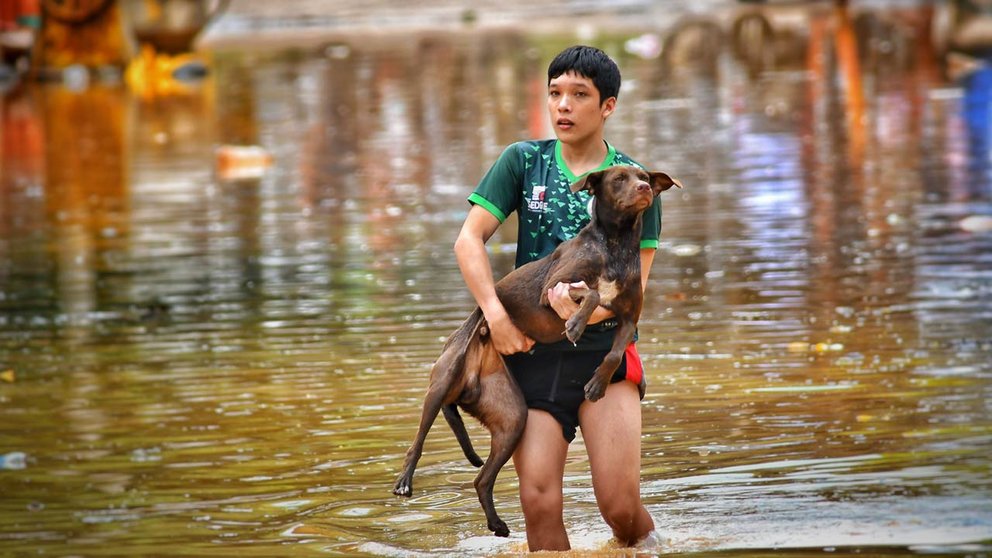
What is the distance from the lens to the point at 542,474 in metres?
4.42

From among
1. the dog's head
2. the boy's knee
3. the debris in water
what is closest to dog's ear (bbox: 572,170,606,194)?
the dog's head

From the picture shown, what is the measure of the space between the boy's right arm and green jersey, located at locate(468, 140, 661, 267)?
5 centimetres

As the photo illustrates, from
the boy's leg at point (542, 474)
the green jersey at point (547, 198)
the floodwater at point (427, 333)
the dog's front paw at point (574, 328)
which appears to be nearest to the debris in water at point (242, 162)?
the floodwater at point (427, 333)

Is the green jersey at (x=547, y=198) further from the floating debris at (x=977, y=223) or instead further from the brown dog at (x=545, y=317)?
the floating debris at (x=977, y=223)

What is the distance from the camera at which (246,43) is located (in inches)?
1086

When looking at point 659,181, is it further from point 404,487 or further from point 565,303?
point 404,487

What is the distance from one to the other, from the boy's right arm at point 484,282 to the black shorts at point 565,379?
9 centimetres

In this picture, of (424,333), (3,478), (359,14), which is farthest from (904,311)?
(359,14)

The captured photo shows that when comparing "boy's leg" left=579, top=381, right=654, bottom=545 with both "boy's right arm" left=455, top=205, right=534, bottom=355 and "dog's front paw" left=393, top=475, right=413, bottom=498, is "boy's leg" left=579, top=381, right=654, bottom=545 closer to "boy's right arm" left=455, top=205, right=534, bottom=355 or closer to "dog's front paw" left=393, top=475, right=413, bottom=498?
"boy's right arm" left=455, top=205, right=534, bottom=355

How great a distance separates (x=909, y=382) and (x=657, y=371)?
0.92 m

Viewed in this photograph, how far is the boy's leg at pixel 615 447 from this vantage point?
4.42m

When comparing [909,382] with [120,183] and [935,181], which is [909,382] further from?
[120,183]

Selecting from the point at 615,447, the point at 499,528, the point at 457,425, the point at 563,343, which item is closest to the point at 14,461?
the point at 457,425

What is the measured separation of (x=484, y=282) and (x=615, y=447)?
524 millimetres
